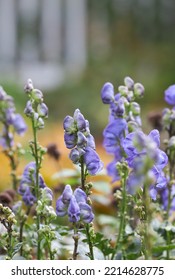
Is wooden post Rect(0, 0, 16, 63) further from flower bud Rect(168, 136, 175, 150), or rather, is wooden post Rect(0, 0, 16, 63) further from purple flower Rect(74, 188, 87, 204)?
purple flower Rect(74, 188, 87, 204)

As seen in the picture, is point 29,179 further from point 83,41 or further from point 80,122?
point 83,41

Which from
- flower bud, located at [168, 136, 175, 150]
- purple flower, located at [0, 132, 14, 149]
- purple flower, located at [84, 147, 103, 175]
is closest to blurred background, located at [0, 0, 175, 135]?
purple flower, located at [0, 132, 14, 149]

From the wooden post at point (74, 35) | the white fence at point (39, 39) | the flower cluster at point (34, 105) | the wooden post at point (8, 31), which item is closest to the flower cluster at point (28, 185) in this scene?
the flower cluster at point (34, 105)

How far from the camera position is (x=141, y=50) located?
59.8ft

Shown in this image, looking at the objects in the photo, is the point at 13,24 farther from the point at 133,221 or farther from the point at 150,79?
the point at 133,221

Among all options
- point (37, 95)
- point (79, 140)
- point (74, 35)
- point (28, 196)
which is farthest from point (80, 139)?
point (74, 35)

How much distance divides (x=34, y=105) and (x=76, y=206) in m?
0.36

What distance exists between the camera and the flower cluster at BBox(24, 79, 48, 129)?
6.51 ft

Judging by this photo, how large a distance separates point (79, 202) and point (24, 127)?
2.64 feet

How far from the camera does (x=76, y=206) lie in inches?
69.2

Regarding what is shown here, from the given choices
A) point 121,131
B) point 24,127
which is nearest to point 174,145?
point 121,131

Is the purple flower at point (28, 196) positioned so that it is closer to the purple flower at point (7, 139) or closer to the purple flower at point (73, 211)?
the purple flower at point (7, 139)

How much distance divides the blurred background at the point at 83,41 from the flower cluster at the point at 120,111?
529 inches

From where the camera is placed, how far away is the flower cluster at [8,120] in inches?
95.1
